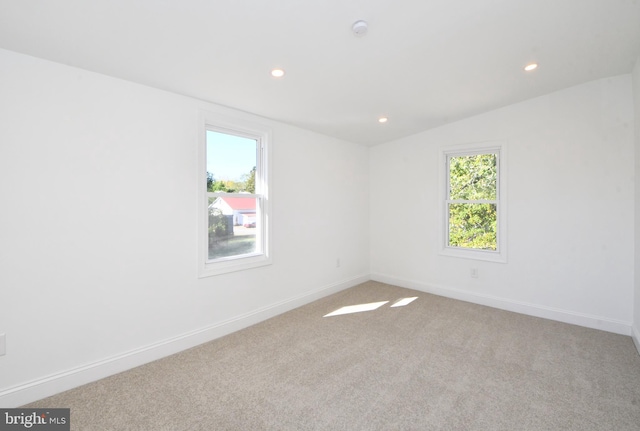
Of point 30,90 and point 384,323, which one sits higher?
point 30,90

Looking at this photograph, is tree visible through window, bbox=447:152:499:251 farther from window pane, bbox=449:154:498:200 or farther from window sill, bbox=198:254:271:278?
window sill, bbox=198:254:271:278

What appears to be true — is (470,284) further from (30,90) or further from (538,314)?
(30,90)

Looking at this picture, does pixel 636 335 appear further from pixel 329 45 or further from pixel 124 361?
pixel 124 361

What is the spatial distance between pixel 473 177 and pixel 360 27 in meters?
2.94

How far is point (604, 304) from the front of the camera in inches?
123

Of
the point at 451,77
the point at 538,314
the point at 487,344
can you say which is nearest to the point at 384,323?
the point at 487,344

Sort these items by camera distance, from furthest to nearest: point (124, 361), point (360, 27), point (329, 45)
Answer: point (124, 361) < point (329, 45) < point (360, 27)

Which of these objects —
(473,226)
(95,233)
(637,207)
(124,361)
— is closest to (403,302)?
(473,226)

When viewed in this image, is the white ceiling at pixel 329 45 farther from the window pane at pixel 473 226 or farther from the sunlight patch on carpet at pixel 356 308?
the sunlight patch on carpet at pixel 356 308

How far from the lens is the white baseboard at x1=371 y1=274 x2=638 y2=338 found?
308cm

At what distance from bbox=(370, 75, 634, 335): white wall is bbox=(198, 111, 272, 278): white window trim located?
236cm

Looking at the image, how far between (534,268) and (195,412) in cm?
376

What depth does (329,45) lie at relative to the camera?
82.9 inches

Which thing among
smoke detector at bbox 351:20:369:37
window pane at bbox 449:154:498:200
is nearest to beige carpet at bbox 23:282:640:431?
window pane at bbox 449:154:498:200
